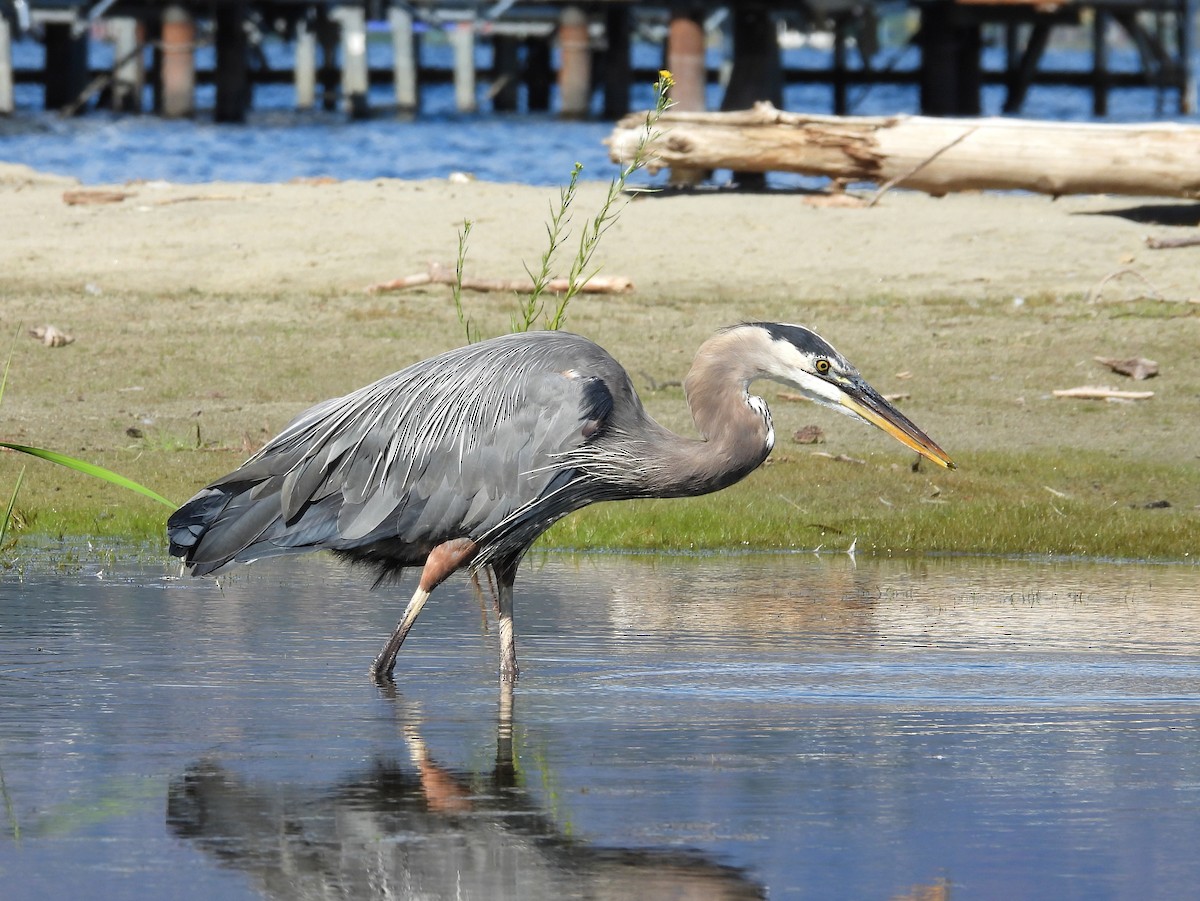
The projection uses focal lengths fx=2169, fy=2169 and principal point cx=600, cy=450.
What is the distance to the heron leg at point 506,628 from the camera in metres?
7.58

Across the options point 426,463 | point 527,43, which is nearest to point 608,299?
Result: point 426,463

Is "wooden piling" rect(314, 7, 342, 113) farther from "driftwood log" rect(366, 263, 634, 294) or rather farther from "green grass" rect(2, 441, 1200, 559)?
"green grass" rect(2, 441, 1200, 559)

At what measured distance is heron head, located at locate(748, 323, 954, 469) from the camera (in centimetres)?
782

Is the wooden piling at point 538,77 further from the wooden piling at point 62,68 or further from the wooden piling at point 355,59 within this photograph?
the wooden piling at point 62,68

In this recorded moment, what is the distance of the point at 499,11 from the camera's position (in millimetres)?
47750

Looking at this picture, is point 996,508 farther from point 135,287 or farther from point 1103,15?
point 1103,15

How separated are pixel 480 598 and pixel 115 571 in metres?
2.01

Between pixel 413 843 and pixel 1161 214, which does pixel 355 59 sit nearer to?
pixel 1161 214

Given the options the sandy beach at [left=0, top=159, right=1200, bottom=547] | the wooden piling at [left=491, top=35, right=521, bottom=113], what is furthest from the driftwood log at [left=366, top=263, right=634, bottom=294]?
the wooden piling at [left=491, top=35, right=521, bottom=113]

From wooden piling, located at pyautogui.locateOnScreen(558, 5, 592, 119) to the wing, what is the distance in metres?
39.2

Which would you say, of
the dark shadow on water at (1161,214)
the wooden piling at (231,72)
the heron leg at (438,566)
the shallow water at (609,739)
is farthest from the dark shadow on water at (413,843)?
the wooden piling at (231,72)

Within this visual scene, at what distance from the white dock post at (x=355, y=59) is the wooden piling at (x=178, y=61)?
4.62 metres

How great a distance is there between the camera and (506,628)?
7.61 metres

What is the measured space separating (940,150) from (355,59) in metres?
31.6
